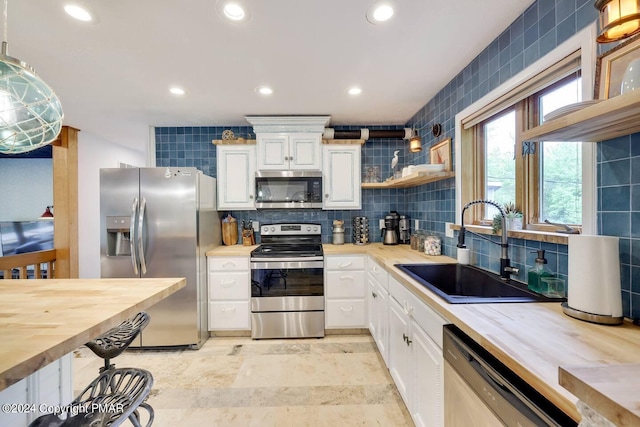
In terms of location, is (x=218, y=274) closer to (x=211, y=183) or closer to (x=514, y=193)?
(x=211, y=183)

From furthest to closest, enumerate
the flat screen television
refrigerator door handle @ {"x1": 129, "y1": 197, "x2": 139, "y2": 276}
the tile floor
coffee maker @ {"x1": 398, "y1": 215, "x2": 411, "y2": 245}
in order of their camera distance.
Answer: the flat screen television, coffee maker @ {"x1": 398, "y1": 215, "x2": 411, "y2": 245}, refrigerator door handle @ {"x1": 129, "y1": 197, "x2": 139, "y2": 276}, the tile floor

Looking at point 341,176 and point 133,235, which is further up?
point 341,176

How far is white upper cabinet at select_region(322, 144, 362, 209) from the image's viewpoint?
3.08m

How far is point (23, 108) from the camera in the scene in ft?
3.21

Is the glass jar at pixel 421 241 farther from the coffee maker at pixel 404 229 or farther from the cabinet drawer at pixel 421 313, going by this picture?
the cabinet drawer at pixel 421 313

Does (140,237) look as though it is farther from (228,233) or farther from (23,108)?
(23,108)

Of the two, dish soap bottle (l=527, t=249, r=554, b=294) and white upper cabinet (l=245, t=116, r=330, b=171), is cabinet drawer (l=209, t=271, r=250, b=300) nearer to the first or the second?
white upper cabinet (l=245, t=116, r=330, b=171)

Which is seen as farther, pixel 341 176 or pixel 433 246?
pixel 341 176

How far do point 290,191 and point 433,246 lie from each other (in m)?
1.58

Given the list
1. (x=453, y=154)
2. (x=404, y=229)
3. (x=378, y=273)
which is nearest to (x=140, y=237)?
(x=378, y=273)

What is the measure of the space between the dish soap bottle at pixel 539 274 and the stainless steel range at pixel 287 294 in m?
1.78

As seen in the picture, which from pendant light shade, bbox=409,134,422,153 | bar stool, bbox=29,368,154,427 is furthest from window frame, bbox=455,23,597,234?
bar stool, bbox=29,368,154,427

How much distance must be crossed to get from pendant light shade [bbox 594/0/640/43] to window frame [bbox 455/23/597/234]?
13.9 inches

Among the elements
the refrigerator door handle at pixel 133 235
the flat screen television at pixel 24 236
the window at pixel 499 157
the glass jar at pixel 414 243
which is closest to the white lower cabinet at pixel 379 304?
the glass jar at pixel 414 243
